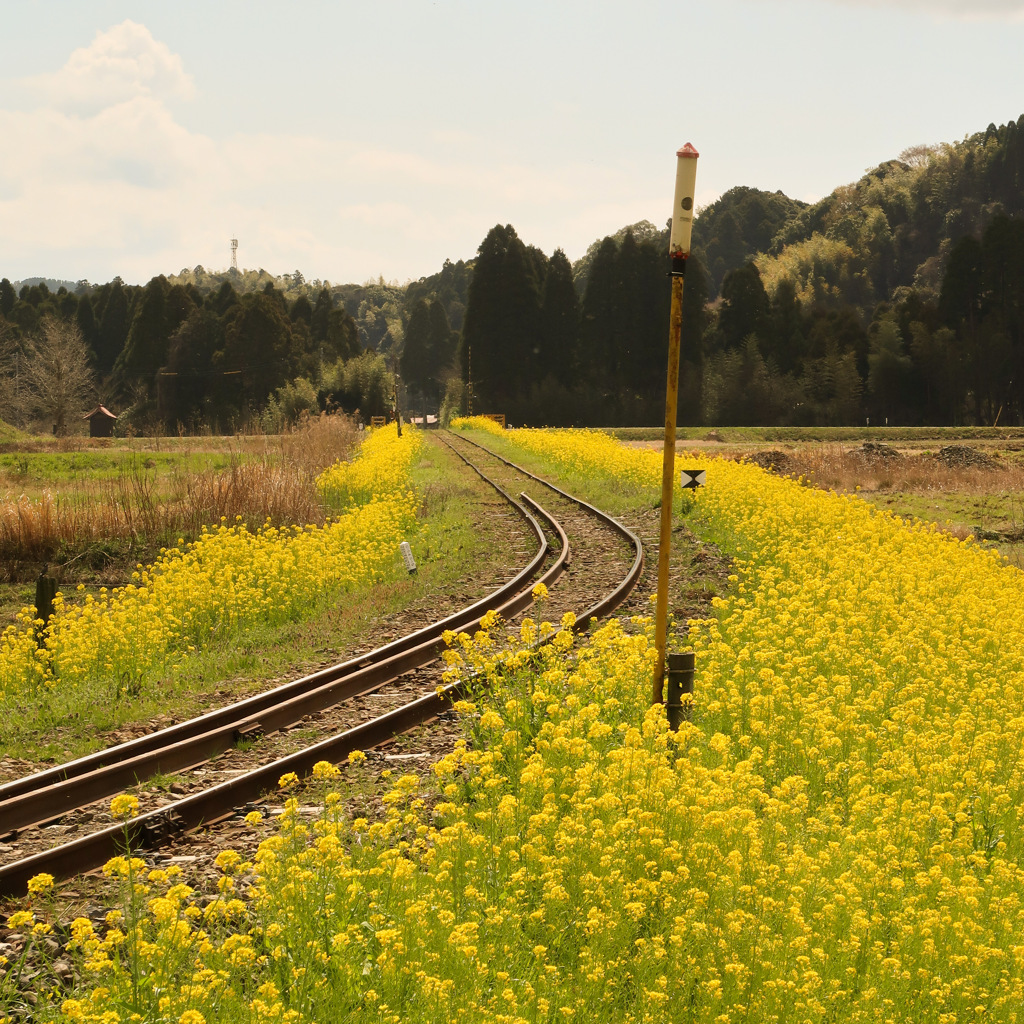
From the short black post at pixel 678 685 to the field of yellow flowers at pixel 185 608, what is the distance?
15.6 feet

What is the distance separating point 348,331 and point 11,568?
64189mm

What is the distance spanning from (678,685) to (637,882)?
2.06 metres

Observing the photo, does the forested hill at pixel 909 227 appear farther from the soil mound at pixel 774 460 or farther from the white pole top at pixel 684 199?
the white pole top at pixel 684 199

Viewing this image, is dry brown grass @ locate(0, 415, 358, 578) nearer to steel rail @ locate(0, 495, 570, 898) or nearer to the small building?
steel rail @ locate(0, 495, 570, 898)

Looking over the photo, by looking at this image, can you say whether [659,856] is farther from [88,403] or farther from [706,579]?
[88,403]

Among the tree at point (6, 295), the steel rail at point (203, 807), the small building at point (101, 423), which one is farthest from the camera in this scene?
the tree at point (6, 295)

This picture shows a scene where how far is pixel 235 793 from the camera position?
18.8 feet

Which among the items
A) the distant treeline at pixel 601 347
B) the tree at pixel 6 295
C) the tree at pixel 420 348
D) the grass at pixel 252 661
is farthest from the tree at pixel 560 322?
the grass at pixel 252 661

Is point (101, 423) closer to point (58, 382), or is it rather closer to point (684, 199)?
point (58, 382)

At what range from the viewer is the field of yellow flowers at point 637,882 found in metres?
3.58

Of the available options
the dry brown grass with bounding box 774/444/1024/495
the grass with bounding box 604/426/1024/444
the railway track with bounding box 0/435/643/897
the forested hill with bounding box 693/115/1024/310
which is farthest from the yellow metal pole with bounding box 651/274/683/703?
the forested hill with bounding box 693/115/1024/310

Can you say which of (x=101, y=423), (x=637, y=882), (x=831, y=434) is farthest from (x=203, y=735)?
(x=101, y=423)

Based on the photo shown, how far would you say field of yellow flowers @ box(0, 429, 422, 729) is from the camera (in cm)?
874

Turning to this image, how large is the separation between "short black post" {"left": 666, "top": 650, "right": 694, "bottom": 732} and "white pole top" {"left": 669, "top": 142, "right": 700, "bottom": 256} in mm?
2528
